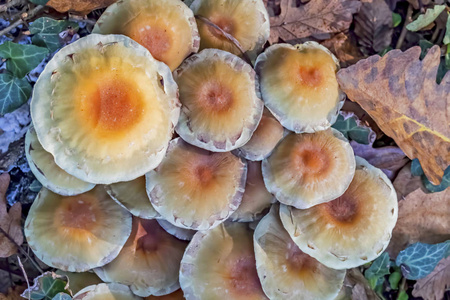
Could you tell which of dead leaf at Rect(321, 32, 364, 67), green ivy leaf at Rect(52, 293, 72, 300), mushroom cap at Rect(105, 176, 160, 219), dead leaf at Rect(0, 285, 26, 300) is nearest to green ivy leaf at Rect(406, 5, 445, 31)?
dead leaf at Rect(321, 32, 364, 67)

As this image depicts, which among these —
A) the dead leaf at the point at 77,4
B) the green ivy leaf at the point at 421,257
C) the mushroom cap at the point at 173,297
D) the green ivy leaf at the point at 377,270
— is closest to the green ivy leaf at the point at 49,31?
the dead leaf at the point at 77,4

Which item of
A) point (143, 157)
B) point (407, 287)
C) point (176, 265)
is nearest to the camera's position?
point (143, 157)

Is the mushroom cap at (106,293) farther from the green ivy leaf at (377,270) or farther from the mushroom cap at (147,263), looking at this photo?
the green ivy leaf at (377,270)

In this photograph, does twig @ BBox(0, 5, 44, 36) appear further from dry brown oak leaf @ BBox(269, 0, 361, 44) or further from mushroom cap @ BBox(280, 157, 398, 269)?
mushroom cap @ BBox(280, 157, 398, 269)

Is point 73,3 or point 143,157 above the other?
point 73,3

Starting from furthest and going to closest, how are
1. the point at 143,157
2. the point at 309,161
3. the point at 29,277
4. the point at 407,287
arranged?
the point at 407,287, the point at 29,277, the point at 309,161, the point at 143,157

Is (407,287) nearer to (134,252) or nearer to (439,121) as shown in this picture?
(439,121)

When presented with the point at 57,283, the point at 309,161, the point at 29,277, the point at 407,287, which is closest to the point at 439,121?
the point at 309,161
